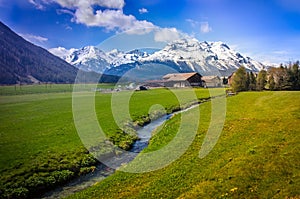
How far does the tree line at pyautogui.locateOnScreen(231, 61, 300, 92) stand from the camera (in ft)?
282

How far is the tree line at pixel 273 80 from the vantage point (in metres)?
85.9

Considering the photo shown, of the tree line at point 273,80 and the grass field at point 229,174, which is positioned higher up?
the tree line at point 273,80

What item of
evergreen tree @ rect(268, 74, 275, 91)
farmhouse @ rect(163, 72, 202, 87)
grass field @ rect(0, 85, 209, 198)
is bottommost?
grass field @ rect(0, 85, 209, 198)

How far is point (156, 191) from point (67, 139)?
20.4 m

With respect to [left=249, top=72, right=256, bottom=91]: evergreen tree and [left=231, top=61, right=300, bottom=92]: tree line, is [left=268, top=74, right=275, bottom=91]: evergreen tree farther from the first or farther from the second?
[left=249, top=72, right=256, bottom=91]: evergreen tree

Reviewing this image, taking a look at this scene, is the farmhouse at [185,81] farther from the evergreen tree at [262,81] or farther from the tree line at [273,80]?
the evergreen tree at [262,81]

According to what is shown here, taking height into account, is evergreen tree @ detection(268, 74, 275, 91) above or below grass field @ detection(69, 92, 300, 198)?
above

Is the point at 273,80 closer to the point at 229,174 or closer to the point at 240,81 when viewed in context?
the point at 240,81

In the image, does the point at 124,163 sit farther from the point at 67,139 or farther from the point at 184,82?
the point at 184,82

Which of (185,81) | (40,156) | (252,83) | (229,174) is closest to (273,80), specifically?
(252,83)

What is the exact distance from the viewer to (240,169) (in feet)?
63.0

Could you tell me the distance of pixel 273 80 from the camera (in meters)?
89.6

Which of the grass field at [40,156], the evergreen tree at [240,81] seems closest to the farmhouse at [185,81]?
the evergreen tree at [240,81]

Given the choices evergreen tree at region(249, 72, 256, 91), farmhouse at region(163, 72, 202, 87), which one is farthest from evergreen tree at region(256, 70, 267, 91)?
farmhouse at region(163, 72, 202, 87)
